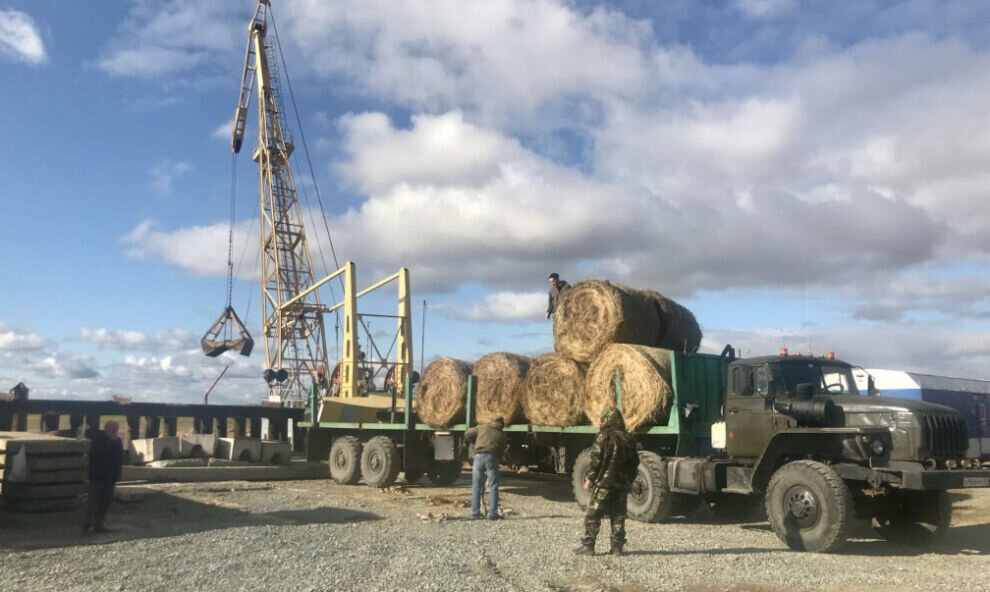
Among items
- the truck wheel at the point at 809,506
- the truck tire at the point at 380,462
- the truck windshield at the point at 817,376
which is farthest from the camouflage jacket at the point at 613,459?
the truck tire at the point at 380,462

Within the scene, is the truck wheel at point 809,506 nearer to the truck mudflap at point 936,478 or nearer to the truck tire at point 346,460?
the truck mudflap at point 936,478

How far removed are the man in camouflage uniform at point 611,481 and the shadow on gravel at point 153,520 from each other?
3.58 m

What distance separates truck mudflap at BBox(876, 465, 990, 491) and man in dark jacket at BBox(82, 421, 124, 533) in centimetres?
840

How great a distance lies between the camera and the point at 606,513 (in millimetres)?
7984

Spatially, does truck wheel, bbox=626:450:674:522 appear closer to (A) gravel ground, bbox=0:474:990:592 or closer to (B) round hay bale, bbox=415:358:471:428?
(A) gravel ground, bbox=0:474:990:592

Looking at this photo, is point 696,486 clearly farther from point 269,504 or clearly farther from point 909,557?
point 269,504

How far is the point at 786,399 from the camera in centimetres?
938

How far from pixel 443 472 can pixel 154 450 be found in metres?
6.30

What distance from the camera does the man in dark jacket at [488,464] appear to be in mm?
10656

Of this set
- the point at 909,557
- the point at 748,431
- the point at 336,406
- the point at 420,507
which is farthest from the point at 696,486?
the point at 336,406

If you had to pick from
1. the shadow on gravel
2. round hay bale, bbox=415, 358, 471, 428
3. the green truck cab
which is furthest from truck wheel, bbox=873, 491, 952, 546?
round hay bale, bbox=415, 358, 471, 428

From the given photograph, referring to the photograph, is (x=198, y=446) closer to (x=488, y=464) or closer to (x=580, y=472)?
(x=488, y=464)

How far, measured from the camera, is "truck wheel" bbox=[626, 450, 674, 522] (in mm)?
10125

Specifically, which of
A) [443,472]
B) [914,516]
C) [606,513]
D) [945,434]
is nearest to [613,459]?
[606,513]
